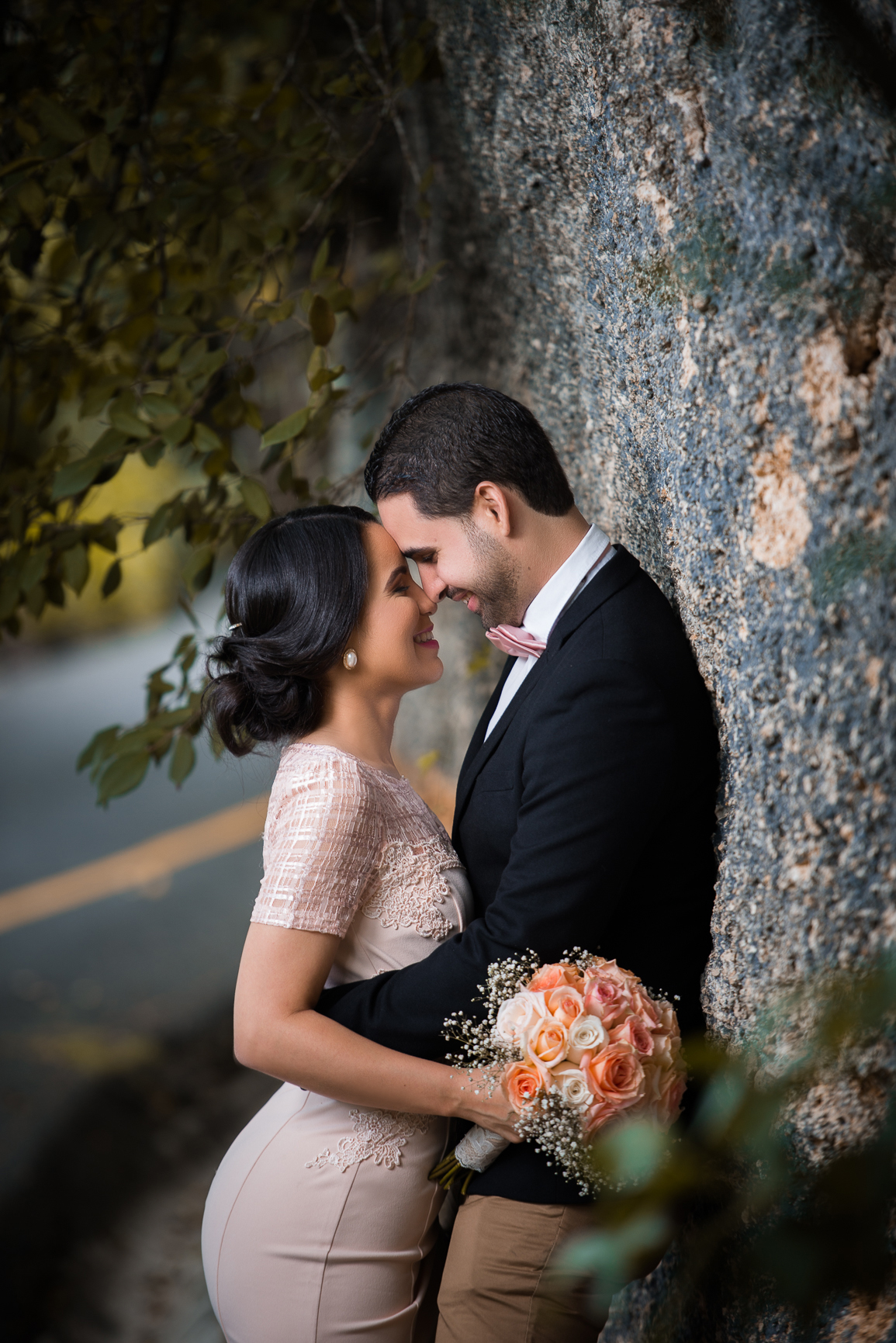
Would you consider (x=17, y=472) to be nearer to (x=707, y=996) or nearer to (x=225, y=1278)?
(x=225, y=1278)

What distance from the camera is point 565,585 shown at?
1906 millimetres

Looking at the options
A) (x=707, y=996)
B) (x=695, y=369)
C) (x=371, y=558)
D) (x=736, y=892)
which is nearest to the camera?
(x=695, y=369)

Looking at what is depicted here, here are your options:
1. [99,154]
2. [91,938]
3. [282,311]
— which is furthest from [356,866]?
[91,938]

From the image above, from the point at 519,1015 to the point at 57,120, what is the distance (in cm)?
241

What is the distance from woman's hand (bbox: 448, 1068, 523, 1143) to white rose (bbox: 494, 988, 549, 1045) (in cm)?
12

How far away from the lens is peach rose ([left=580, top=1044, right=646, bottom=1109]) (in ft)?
4.84

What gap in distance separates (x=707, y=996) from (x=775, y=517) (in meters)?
0.86

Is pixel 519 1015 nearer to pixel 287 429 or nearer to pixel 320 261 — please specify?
pixel 287 429

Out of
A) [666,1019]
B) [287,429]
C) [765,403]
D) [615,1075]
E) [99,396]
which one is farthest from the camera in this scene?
[99,396]

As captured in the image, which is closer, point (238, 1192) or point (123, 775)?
point (238, 1192)

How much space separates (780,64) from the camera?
133cm

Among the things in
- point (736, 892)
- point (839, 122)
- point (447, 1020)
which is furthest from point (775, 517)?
point (447, 1020)

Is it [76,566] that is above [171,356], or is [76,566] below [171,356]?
below

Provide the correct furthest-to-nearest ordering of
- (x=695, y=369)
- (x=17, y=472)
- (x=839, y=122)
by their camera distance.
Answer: (x=17, y=472) < (x=695, y=369) < (x=839, y=122)
